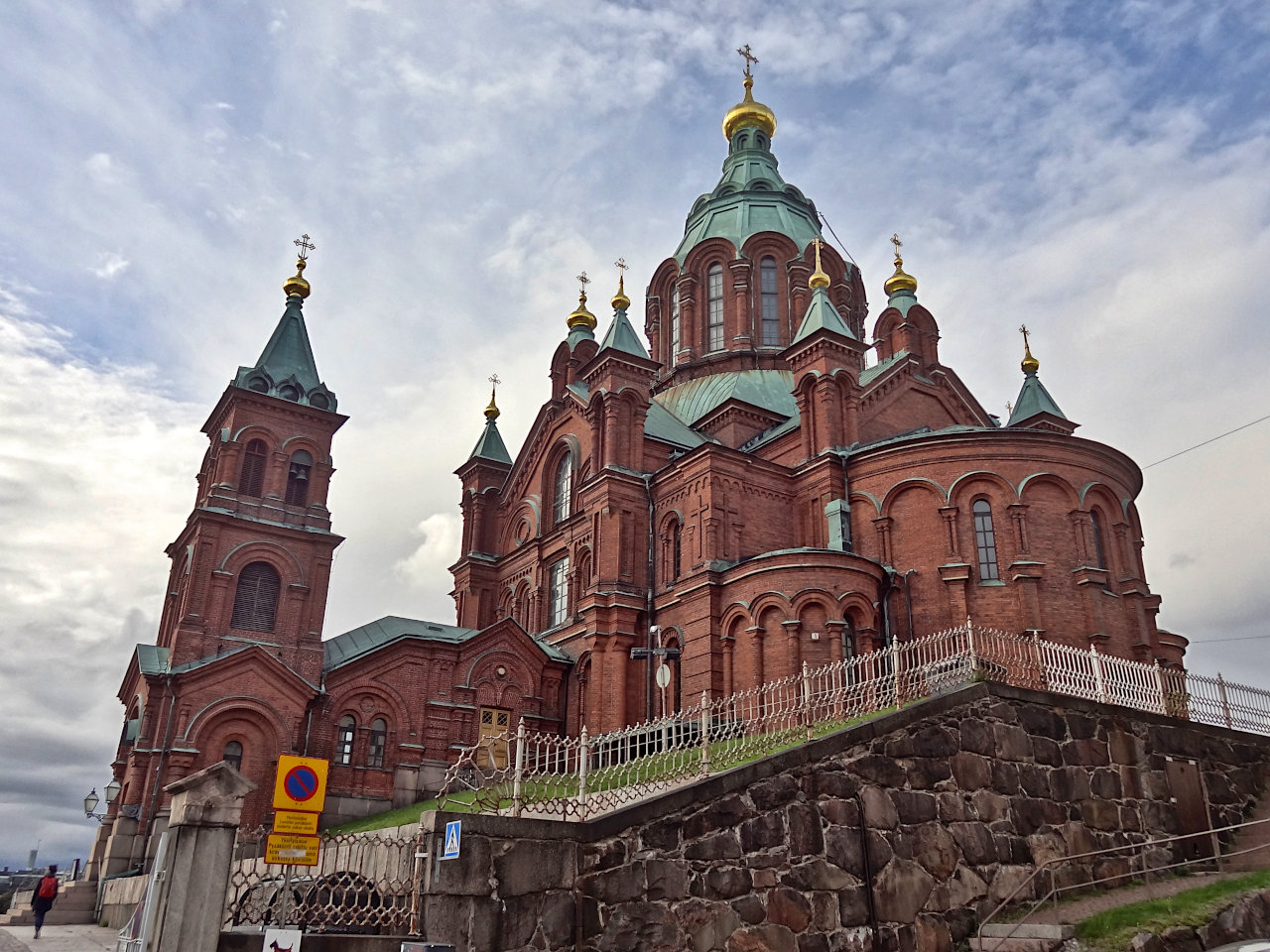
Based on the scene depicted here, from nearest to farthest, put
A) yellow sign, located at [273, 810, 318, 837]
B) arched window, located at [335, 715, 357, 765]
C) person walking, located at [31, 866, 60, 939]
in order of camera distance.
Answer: yellow sign, located at [273, 810, 318, 837], person walking, located at [31, 866, 60, 939], arched window, located at [335, 715, 357, 765]

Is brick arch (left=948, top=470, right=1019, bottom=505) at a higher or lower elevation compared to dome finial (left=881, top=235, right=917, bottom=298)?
lower

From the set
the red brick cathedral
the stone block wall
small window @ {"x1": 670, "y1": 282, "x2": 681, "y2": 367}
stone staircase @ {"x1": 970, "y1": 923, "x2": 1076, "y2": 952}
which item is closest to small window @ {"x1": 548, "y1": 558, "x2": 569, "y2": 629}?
the red brick cathedral

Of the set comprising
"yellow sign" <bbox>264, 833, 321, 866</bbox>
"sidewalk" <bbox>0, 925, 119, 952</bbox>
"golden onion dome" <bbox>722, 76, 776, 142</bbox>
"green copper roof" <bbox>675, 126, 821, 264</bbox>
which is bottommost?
"sidewalk" <bbox>0, 925, 119, 952</bbox>

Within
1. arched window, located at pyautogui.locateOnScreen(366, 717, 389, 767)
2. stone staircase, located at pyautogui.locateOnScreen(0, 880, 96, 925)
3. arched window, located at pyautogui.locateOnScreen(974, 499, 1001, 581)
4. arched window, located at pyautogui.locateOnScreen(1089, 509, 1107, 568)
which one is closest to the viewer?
stone staircase, located at pyautogui.locateOnScreen(0, 880, 96, 925)

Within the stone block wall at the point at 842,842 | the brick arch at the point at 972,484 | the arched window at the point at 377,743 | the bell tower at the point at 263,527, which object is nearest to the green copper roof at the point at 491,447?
the bell tower at the point at 263,527

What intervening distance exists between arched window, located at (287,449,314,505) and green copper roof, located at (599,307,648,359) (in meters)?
9.48

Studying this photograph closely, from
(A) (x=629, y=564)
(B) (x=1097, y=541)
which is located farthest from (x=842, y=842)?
(A) (x=629, y=564)

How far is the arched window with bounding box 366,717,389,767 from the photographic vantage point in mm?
Answer: 26609

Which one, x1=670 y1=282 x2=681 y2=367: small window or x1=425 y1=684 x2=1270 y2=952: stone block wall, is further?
x1=670 y1=282 x2=681 y2=367: small window

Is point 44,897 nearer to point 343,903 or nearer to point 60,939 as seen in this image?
point 60,939

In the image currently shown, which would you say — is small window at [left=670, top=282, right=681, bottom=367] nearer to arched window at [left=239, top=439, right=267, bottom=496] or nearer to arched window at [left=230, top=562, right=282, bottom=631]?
arched window at [left=239, top=439, right=267, bottom=496]

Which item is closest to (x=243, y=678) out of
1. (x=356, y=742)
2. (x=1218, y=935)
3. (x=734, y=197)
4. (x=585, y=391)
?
(x=356, y=742)

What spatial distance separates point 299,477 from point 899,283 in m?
22.4

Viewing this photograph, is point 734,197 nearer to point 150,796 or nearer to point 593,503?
point 593,503
